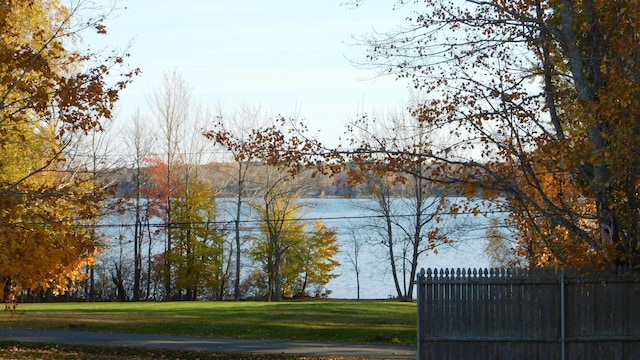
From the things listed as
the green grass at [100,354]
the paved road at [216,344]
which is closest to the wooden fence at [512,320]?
the paved road at [216,344]

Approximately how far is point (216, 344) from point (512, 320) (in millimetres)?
10223

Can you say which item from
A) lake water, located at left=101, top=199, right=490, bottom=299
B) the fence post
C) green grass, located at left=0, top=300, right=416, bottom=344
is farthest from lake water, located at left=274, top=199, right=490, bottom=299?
the fence post

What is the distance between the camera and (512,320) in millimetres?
13266

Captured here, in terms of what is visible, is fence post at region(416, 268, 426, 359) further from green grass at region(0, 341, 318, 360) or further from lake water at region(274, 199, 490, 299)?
lake water at region(274, 199, 490, 299)

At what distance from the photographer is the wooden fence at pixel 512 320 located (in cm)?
1319

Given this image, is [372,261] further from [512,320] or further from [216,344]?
[512,320]

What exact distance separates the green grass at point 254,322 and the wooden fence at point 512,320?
29.0 ft

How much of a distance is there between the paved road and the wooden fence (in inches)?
217

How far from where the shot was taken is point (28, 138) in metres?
19.9

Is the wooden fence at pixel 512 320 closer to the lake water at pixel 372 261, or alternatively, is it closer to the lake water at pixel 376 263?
the lake water at pixel 372 261

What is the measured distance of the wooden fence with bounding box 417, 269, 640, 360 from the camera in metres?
13.2

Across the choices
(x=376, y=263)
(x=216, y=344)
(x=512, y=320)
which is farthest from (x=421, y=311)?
(x=376, y=263)

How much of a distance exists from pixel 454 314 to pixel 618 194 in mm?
3084

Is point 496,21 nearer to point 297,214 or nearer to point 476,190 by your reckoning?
point 476,190
